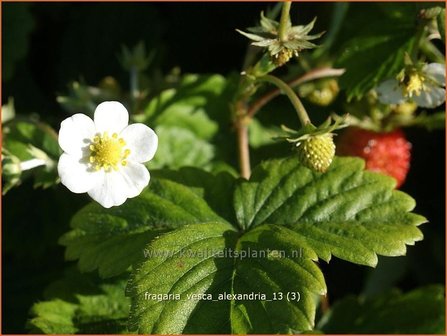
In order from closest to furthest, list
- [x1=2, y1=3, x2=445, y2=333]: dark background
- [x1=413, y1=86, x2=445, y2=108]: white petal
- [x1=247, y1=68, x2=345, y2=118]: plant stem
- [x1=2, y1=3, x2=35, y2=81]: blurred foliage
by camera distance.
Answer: [x1=413, y1=86, x2=445, y2=108]: white petal
[x1=247, y1=68, x2=345, y2=118]: plant stem
[x1=2, y1=3, x2=445, y2=333]: dark background
[x1=2, y1=3, x2=35, y2=81]: blurred foliage

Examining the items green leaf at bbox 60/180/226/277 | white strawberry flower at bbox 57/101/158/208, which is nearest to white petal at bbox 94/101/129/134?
white strawberry flower at bbox 57/101/158/208

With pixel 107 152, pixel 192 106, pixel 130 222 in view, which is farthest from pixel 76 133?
pixel 192 106

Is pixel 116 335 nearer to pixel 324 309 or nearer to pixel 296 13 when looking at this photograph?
pixel 324 309

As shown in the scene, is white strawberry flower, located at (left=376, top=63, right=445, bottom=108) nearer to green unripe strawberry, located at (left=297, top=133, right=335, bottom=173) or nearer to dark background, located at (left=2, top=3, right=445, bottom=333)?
green unripe strawberry, located at (left=297, top=133, right=335, bottom=173)

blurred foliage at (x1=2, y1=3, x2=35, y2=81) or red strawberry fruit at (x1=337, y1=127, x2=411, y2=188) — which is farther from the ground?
blurred foliage at (x1=2, y1=3, x2=35, y2=81)

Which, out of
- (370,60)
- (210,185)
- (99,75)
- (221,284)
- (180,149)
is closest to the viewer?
(221,284)

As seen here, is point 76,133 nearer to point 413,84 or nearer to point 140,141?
point 140,141
